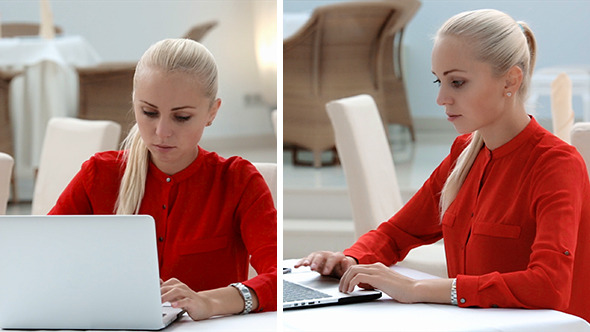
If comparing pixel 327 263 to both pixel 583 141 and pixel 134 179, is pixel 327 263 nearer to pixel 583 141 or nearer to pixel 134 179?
pixel 134 179

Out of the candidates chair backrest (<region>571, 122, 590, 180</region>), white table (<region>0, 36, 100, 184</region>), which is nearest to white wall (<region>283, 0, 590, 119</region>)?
white table (<region>0, 36, 100, 184</region>)

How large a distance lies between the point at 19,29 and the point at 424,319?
4.71 metres

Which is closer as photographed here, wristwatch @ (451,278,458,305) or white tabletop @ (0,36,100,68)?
wristwatch @ (451,278,458,305)

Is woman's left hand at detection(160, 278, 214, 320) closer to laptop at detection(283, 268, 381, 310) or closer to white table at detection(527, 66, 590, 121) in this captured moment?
laptop at detection(283, 268, 381, 310)

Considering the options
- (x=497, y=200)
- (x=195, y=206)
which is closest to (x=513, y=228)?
(x=497, y=200)

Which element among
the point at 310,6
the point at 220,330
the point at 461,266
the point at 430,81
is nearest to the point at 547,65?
the point at 430,81

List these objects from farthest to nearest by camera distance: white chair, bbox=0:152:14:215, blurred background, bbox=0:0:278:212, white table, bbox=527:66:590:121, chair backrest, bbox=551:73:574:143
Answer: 1. blurred background, bbox=0:0:278:212
2. white table, bbox=527:66:590:121
3. chair backrest, bbox=551:73:574:143
4. white chair, bbox=0:152:14:215

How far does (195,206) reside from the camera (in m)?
1.35

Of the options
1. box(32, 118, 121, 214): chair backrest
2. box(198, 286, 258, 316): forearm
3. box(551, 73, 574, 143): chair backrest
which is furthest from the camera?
box(551, 73, 574, 143): chair backrest

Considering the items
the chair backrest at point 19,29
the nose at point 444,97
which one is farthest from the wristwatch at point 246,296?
the chair backrest at point 19,29

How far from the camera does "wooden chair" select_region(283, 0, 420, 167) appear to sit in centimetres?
384

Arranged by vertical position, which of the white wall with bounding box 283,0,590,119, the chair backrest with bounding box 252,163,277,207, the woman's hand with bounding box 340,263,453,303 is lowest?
the woman's hand with bounding box 340,263,453,303

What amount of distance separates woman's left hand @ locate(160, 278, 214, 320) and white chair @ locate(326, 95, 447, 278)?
984mm

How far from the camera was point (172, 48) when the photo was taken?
1.28m
